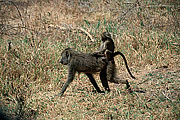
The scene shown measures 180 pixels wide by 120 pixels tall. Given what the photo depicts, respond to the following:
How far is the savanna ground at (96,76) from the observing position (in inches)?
229

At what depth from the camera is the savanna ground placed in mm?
5812

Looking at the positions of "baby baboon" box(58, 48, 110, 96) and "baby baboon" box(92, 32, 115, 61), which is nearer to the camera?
"baby baboon" box(92, 32, 115, 61)

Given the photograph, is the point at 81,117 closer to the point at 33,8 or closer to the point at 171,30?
the point at 171,30

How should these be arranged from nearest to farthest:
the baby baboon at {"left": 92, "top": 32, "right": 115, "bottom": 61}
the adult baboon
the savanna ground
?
the savanna ground < the baby baboon at {"left": 92, "top": 32, "right": 115, "bottom": 61} < the adult baboon

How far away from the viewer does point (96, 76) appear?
7.95 meters

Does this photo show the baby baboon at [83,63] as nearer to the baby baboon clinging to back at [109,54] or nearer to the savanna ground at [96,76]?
the baby baboon clinging to back at [109,54]

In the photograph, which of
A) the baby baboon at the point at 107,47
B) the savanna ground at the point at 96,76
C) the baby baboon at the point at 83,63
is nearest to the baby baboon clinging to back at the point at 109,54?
the baby baboon at the point at 107,47

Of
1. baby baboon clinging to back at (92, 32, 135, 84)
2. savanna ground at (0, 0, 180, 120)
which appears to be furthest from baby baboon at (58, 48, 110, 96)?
savanna ground at (0, 0, 180, 120)

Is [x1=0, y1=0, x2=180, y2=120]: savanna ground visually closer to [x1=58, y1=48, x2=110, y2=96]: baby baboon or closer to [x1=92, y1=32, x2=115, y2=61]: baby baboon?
[x1=58, y1=48, x2=110, y2=96]: baby baboon

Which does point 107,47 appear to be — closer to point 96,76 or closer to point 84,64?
point 84,64

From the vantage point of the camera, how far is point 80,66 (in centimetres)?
659

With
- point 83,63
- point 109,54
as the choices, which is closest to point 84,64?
point 83,63

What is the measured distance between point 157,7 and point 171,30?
1.69 meters

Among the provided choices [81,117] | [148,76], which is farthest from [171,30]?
[81,117]
